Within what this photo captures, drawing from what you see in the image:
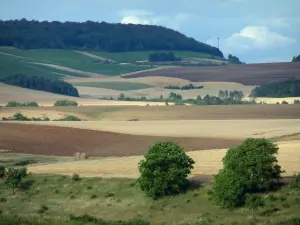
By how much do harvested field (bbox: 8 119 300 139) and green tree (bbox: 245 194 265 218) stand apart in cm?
2033

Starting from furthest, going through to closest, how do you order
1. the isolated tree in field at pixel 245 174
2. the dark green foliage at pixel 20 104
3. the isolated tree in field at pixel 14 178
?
the dark green foliage at pixel 20 104
the isolated tree in field at pixel 14 178
the isolated tree in field at pixel 245 174

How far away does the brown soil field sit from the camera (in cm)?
13381

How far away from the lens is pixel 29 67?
15825 cm

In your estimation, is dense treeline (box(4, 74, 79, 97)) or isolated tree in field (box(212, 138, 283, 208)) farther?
dense treeline (box(4, 74, 79, 97))

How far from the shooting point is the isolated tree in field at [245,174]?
132 feet

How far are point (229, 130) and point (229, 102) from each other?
37085 millimetres

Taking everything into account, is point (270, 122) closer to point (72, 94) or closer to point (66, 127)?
point (66, 127)

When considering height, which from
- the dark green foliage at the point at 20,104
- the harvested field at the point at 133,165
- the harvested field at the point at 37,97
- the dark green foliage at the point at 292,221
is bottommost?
the dark green foliage at the point at 292,221

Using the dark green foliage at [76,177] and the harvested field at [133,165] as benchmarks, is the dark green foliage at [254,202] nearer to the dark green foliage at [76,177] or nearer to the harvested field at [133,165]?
the harvested field at [133,165]

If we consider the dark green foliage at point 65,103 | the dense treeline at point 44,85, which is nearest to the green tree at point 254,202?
the dark green foliage at point 65,103

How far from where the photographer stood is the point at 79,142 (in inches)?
2509

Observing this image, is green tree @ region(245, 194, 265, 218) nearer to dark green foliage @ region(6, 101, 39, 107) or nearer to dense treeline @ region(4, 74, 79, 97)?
dark green foliage @ region(6, 101, 39, 107)

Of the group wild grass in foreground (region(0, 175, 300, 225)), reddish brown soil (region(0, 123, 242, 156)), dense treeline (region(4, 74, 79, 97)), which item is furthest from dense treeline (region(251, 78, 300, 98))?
wild grass in foreground (region(0, 175, 300, 225))

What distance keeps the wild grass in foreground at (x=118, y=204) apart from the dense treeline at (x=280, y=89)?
6460cm
